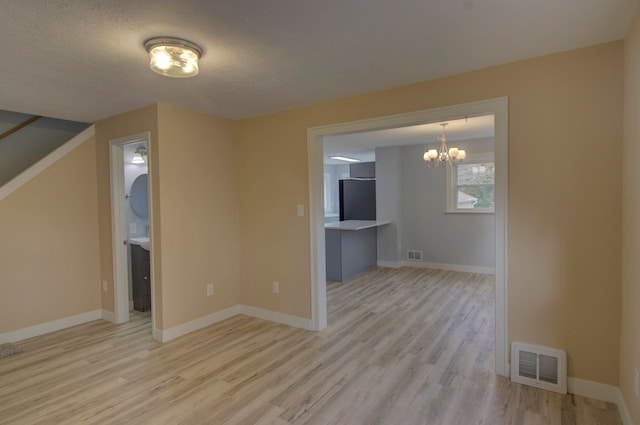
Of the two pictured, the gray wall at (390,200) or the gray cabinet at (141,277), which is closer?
the gray cabinet at (141,277)

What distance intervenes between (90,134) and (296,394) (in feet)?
12.2

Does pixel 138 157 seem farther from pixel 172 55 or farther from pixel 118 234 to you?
pixel 172 55

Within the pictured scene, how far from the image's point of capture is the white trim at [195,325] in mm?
3352

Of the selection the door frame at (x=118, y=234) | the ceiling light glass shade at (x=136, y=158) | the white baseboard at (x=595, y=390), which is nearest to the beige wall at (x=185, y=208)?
the door frame at (x=118, y=234)

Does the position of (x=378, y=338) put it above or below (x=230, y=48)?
below

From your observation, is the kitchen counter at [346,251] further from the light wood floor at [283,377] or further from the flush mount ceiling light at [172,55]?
the flush mount ceiling light at [172,55]

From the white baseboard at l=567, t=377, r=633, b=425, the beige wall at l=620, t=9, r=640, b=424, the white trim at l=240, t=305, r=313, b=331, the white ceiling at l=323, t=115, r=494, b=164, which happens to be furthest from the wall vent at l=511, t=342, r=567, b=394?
the white ceiling at l=323, t=115, r=494, b=164

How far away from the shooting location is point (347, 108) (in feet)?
10.7

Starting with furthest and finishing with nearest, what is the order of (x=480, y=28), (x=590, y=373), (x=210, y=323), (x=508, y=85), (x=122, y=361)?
A: (x=210, y=323) < (x=122, y=361) < (x=508, y=85) < (x=590, y=373) < (x=480, y=28)

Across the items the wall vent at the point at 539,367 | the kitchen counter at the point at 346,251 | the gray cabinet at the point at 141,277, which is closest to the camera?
the wall vent at the point at 539,367

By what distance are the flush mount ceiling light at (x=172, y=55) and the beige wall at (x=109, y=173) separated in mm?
1324

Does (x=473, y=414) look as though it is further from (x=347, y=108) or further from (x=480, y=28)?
(x=347, y=108)

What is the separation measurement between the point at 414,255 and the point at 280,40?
5416mm

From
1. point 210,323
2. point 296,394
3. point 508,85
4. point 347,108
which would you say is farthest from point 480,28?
point 210,323
